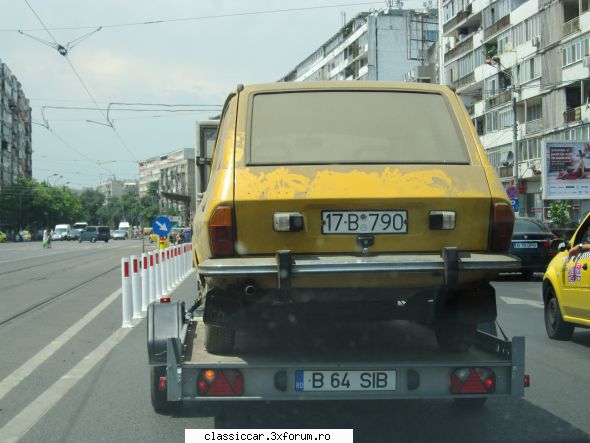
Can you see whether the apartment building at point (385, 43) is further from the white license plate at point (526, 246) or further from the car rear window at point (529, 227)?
the white license plate at point (526, 246)

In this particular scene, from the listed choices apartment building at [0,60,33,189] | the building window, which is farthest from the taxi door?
apartment building at [0,60,33,189]

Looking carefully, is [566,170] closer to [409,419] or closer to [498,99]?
[498,99]

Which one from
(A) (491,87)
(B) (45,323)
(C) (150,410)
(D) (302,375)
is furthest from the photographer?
(A) (491,87)

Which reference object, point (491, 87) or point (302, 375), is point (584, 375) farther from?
point (491, 87)

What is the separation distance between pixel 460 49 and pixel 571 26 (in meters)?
17.0

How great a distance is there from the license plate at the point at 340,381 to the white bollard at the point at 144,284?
928 centimetres

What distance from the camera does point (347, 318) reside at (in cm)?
556

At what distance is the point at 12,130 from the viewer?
422ft

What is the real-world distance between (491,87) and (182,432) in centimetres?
5133

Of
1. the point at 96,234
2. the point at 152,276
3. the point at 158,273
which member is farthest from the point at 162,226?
the point at 96,234

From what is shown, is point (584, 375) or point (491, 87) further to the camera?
point (491, 87)

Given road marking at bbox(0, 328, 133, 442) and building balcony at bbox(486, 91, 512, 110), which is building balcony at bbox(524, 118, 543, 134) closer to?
building balcony at bbox(486, 91, 512, 110)

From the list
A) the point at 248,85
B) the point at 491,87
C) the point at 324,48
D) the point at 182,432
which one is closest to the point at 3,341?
the point at 182,432

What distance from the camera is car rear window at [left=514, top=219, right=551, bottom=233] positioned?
20.5 metres
